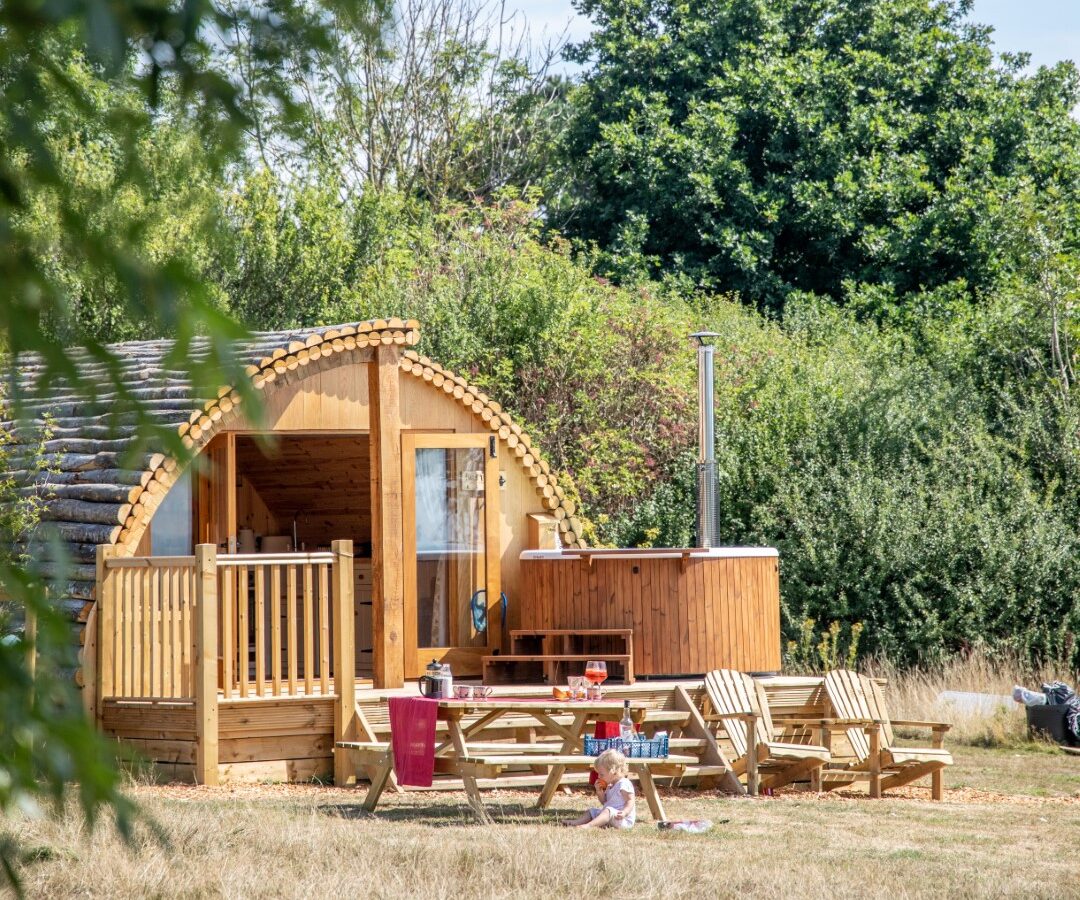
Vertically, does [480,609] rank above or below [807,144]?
below

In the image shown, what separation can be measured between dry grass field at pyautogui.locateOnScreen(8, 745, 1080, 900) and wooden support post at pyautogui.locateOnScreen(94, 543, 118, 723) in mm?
1153

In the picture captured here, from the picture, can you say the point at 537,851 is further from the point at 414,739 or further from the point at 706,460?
the point at 706,460

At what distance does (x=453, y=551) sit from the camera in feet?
42.5

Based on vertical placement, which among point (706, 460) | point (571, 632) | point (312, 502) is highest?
point (706, 460)

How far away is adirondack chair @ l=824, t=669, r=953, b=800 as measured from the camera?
11.0 m

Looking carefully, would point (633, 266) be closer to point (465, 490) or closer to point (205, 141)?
point (465, 490)

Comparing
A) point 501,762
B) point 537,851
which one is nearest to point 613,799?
point 501,762

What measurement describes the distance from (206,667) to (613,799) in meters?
3.25

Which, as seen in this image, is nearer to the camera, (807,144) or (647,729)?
(647,729)

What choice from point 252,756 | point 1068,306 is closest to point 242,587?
point 252,756

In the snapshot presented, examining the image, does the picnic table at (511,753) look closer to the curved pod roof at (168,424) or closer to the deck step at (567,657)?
the deck step at (567,657)

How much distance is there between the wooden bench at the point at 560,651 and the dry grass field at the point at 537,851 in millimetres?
1651

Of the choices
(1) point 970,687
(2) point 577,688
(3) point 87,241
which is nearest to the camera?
(3) point 87,241

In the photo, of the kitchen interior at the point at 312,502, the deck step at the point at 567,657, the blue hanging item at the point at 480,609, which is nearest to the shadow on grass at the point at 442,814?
the deck step at the point at 567,657
